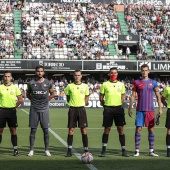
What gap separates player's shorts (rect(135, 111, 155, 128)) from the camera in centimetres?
1257

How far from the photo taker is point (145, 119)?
1259 centimetres

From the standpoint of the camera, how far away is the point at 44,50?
45406 mm

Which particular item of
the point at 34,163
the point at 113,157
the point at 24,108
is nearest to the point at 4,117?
the point at 34,163

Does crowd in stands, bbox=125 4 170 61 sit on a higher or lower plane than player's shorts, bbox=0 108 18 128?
higher

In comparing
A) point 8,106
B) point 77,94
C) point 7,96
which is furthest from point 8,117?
point 77,94

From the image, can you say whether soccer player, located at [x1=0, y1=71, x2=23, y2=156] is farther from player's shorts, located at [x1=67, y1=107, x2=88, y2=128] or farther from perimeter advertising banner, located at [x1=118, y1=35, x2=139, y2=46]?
perimeter advertising banner, located at [x1=118, y1=35, x2=139, y2=46]

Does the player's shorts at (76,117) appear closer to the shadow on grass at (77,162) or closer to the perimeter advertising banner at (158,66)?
the shadow on grass at (77,162)

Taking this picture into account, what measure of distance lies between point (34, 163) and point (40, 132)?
7690 mm

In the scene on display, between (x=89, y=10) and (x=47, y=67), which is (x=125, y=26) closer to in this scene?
(x=89, y=10)

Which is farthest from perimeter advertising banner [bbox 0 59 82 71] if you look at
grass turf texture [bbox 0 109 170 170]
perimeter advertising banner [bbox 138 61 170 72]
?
grass turf texture [bbox 0 109 170 170]

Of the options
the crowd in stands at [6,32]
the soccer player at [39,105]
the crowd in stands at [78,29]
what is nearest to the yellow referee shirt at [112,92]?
the soccer player at [39,105]

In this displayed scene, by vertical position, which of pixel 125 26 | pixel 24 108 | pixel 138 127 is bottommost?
pixel 24 108

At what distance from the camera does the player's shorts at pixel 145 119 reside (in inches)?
495

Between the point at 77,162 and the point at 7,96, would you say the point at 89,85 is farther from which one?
the point at 77,162
